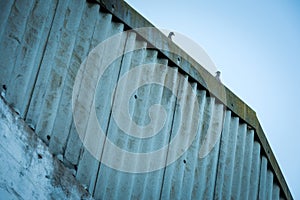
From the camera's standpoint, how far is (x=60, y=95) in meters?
4.42

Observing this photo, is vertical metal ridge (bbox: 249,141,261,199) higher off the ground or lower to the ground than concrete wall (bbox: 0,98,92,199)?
higher

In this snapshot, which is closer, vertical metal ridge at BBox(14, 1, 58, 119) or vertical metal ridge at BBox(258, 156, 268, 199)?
vertical metal ridge at BBox(14, 1, 58, 119)

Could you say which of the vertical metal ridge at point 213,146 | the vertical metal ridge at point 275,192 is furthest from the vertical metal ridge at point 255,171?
the vertical metal ridge at point 213,146

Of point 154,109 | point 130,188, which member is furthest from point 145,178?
point 154,109

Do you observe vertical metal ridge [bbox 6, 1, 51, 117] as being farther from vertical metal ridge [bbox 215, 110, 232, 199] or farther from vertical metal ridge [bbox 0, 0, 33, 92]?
vertical metal ridge [bbox 215, 110, 232, 199]

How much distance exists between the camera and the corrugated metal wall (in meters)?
4.18

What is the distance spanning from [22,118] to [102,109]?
886 mm

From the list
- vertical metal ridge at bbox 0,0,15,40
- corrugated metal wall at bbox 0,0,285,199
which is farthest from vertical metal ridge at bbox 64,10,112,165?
vertical metal ridge at bbox 0,0,15,40

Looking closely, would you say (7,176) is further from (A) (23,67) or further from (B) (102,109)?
(B) (102,109)

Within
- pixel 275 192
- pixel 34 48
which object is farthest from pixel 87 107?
pixel 275 192

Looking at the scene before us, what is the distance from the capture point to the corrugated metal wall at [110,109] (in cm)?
418

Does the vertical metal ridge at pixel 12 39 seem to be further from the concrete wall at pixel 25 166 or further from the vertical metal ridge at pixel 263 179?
the vertical metal ridge at pixel 263 179

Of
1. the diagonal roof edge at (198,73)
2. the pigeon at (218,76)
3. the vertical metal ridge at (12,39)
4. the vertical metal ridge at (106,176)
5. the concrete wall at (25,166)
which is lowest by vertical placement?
the concrete wall at (25,166)

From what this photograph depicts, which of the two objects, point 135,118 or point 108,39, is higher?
point 108,39
